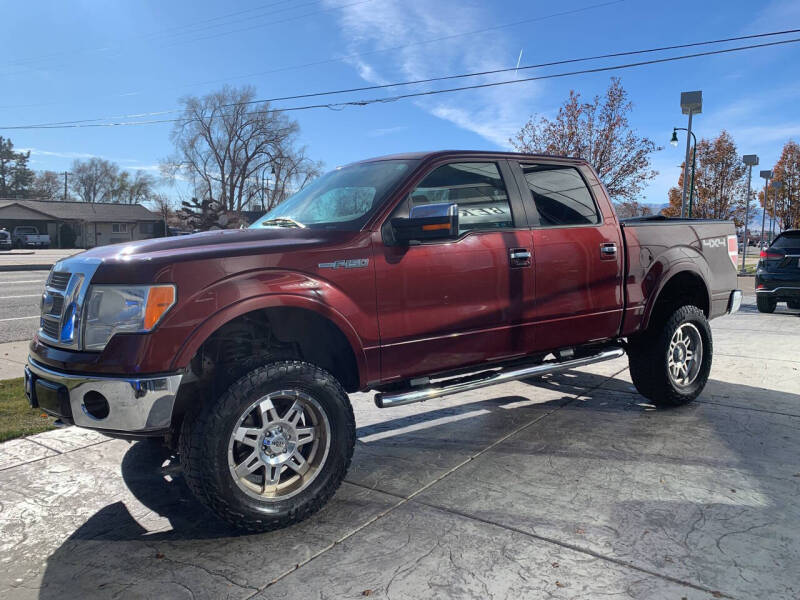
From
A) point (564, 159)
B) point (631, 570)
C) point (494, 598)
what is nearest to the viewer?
point (494, 598)

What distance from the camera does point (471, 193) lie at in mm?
4293

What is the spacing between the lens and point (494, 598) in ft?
8.52

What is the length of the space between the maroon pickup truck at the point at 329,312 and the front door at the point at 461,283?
0.5 inches

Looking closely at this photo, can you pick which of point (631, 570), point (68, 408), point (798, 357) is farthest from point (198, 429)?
point (798, 357)

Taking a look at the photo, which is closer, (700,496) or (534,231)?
(700,496)

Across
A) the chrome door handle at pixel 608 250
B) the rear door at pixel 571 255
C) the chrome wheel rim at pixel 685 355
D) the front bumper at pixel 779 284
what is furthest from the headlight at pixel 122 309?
the front bumper at pixel 779 284

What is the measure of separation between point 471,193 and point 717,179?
38406 mm

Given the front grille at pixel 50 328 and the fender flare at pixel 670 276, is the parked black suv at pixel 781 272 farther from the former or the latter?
the front grille at pixel 50 328

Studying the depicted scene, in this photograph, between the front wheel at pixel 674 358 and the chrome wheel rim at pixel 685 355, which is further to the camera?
the chrome wheel rim at pixel 685 355

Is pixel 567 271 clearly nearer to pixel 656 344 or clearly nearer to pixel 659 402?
pixel 656 344

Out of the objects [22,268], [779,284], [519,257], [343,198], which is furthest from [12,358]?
[22,268]

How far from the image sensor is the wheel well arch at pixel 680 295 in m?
5.53

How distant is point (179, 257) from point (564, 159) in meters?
3.27

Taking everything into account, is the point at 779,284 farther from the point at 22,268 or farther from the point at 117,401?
the point at 22,268
